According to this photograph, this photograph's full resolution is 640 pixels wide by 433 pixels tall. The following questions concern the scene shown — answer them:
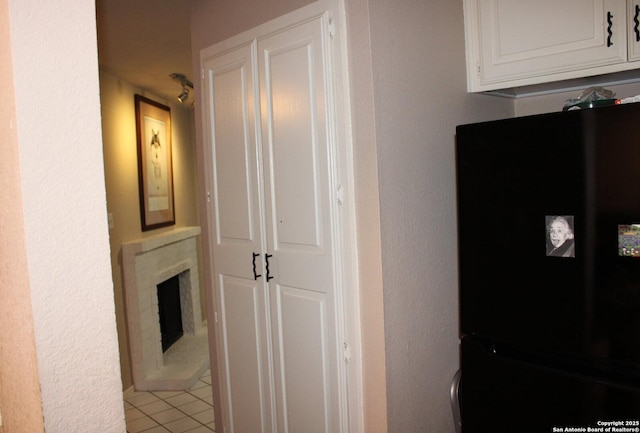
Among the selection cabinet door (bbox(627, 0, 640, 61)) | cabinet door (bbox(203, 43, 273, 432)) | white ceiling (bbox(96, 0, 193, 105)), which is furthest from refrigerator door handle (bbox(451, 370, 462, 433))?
white ceiling (bbox(96, 0, 193, 105))

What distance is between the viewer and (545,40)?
5.86ft

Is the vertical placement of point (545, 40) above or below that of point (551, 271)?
above

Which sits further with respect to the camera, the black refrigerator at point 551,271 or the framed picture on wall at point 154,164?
the framed picture on wall at point 154,164

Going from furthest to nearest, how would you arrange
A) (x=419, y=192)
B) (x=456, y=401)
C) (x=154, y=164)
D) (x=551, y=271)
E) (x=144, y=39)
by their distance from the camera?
(x=154, y=164) < (x=144, y=39) < (x=456, y=401) < (x=419, y=192) < (x=551, y=271)

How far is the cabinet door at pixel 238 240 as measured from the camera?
6.89 feet

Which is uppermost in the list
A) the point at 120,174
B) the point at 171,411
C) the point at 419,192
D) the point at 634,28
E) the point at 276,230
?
the point at 634,28

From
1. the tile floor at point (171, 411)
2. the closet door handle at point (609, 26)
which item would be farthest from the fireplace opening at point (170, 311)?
the closet door handle at point (609, 26)

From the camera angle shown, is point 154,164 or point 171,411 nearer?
point 171,411

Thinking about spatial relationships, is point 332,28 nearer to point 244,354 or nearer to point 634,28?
point 634,28

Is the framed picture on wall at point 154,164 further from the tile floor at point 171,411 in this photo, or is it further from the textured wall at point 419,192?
the textured wall at point 419,192

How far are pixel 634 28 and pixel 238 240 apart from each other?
176 centimetres

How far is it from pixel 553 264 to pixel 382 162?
0.65 m

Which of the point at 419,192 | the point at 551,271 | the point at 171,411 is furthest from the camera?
the point at 171,411

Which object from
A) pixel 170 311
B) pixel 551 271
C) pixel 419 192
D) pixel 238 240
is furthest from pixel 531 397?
pixel 170 311
